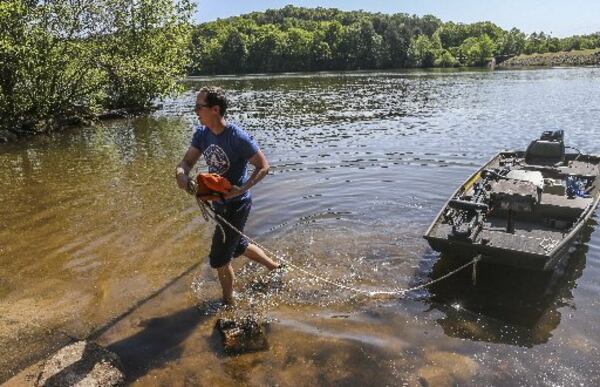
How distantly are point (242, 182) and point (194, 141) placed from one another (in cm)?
85

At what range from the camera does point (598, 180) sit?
11.4 m

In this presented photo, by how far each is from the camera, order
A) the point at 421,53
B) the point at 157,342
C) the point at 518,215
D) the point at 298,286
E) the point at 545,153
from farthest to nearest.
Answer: the point at 421,53, the point at 545,153, the point at 518,215, the point at 298,286, the point at 157,342

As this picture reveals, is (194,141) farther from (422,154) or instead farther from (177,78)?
(177,78)

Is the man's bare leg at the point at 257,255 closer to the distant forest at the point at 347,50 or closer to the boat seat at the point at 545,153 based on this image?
the boat seat at the point at 545,153

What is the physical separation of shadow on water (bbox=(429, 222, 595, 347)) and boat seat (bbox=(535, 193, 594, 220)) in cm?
90

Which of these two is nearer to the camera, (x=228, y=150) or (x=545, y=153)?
(x=228, y=150)

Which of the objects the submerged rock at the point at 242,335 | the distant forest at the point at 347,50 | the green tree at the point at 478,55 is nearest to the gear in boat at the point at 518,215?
the submerged rock at the point at 242,335

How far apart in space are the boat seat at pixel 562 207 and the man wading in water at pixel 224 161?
225 inches

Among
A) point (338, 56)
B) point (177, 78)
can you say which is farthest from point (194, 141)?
A: point (338, 56)

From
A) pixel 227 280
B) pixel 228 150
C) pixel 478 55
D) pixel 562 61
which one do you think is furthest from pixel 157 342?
pixel 478 55

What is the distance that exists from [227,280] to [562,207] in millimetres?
6207

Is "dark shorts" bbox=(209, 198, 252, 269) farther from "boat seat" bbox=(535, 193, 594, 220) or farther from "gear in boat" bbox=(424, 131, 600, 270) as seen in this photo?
"boat seat" bbox=(535, 193, 594, 220)

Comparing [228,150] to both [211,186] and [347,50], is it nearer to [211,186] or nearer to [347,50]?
[211,186]

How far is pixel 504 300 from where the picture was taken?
7707mm
